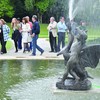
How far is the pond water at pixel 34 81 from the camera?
9992 millimetres

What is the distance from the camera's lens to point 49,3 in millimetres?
69375

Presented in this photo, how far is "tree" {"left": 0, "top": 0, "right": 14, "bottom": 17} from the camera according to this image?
6919cm

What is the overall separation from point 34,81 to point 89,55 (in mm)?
2079

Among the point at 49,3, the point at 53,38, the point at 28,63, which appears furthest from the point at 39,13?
the point at 28,63

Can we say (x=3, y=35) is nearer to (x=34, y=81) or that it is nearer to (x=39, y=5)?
(x=34, y=81)

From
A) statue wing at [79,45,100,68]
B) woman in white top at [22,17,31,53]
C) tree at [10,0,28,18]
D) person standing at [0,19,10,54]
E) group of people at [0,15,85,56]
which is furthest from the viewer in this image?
tree at [10,0,28,18]

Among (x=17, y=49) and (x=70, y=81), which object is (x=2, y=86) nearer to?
(x=70, y=81)

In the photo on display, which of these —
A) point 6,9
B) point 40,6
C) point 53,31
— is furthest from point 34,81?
point 6,9

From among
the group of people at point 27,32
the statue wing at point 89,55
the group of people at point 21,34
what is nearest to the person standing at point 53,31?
the group of people at point 27,32

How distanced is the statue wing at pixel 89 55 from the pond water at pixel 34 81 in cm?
67

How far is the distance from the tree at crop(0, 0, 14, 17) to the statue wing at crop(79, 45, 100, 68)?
5875 cm

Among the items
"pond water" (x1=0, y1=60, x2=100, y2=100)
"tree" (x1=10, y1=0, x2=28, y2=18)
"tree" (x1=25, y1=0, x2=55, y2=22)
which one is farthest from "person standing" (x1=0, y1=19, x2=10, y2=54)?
"tree" (x1=10, y1=0, x2=28, y2=18)

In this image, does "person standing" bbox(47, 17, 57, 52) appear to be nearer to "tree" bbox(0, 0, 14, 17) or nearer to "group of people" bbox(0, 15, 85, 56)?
"group of people" bbox(0, 15, 85, 56)

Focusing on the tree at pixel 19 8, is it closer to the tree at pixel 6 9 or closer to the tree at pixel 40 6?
the tree at pixel 6 9
